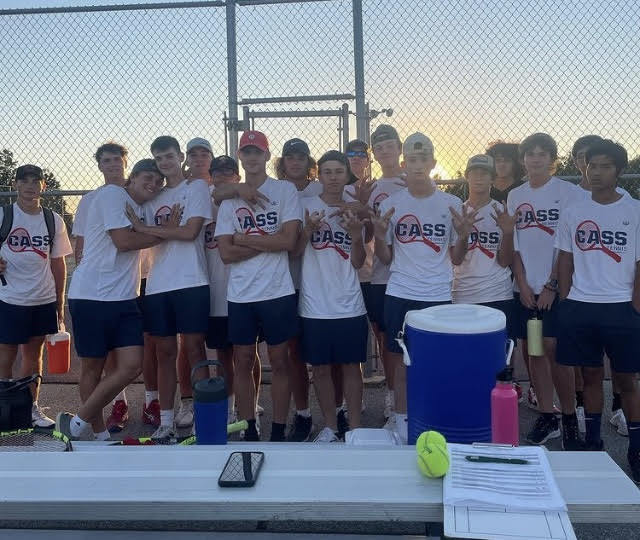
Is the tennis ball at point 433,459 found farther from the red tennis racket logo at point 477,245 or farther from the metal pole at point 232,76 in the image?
the metal pole at point 232,76

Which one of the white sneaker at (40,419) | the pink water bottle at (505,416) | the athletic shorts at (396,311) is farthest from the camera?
the white sneaker at (40,419)

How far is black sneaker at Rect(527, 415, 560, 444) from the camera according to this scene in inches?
155

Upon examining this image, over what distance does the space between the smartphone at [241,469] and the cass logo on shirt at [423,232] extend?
6.84 ft

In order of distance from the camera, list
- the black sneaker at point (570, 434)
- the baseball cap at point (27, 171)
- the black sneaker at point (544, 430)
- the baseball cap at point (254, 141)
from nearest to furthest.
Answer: the black sneaker at point (570, 434), the baseball cap at point (254, 141), the black sneaker at point (544, 430), the baseball cap at point (27, 171)

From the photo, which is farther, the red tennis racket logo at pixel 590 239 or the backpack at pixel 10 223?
the backpack at pixel 10 223

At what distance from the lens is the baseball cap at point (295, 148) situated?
4062 mm

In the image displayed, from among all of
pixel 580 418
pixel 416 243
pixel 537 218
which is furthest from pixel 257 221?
pixel 580 418

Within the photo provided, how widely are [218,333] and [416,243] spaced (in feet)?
5.13

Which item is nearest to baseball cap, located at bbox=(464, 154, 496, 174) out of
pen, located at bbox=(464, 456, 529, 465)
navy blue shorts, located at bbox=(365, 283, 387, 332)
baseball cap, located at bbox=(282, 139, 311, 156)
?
navy blue shorts, located at bbox=(365, 283, 387, 332)

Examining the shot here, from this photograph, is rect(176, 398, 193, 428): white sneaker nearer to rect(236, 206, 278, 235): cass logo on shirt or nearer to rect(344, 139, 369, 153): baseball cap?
rect(236, 206, 278, 235): cass logo on shirt

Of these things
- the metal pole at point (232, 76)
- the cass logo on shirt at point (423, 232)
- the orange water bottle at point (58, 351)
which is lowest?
the orange water bottle at point (58, 351)

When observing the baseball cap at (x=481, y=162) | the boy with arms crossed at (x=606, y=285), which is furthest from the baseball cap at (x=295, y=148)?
the boy with arms crossed at (x=606, y=285)

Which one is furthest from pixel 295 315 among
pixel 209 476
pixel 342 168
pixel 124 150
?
pixel 209 476

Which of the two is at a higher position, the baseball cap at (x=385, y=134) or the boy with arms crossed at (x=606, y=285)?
the baseball cap at (x=385, y=134)
